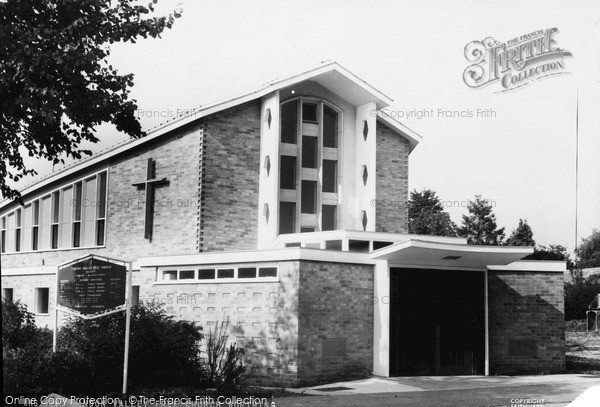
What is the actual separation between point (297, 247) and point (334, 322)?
80.6 inches

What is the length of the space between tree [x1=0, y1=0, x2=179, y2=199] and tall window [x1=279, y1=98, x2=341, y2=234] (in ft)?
26.8

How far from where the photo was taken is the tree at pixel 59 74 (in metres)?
14.1

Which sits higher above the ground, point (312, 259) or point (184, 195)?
point (184, 195)

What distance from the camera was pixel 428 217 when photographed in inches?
2036

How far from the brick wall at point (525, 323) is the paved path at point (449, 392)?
40.3 inches

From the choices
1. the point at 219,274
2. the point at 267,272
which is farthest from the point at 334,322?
the point at 219,274

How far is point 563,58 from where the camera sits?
51.2ft

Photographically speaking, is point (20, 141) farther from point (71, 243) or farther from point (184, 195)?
point (71, 243)

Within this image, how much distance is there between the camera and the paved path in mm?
14023

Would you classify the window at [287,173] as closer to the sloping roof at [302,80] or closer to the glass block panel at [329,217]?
the glass block panel at [329,217]

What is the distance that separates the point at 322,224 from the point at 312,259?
6.78 m

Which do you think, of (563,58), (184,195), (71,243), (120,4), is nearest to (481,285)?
(563,58)

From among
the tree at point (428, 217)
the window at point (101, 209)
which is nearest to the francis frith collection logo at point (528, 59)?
the window at point (101, 209)

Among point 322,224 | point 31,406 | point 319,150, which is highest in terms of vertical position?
point 319,150
